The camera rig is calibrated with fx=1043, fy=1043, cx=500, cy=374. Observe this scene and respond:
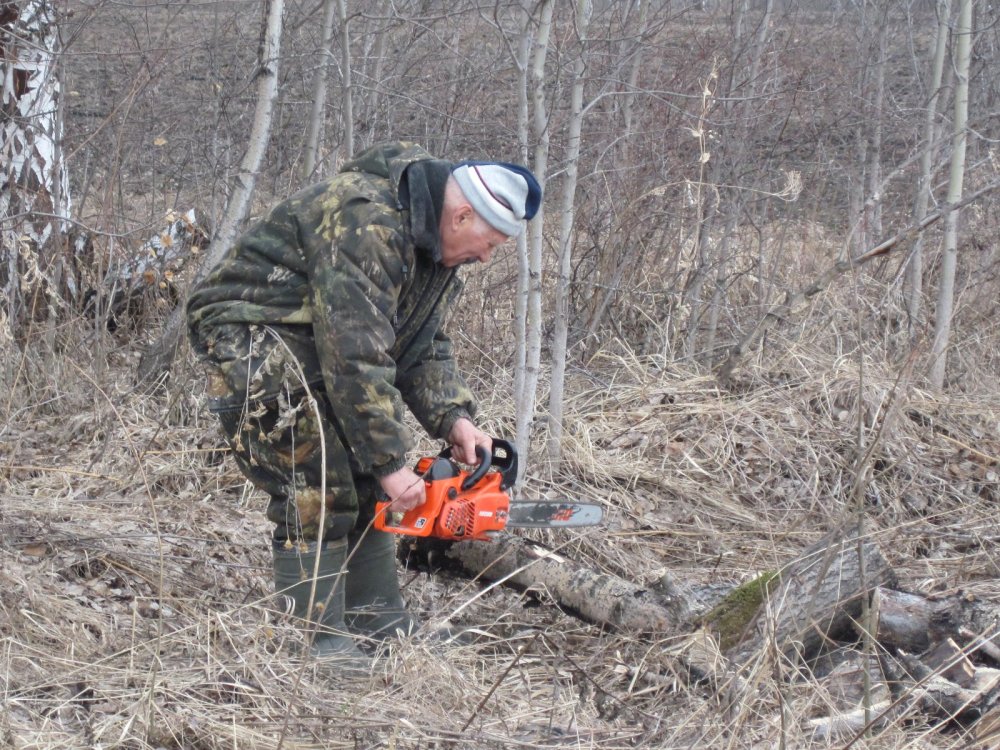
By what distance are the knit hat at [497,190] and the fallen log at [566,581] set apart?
1.15m

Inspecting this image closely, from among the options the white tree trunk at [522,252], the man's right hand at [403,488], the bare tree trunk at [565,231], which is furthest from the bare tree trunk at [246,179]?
the man's right hand at [403,488]

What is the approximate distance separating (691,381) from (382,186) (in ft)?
11.9


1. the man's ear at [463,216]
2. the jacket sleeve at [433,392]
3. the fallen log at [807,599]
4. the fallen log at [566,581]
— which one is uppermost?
the man's ear at [463,216]

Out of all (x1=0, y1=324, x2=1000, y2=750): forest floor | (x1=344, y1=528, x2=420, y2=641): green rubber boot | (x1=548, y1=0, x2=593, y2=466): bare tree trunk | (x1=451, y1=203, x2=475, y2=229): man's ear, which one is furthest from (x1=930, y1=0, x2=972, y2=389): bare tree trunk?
(x1=451, y1=203, x2=475, y2=229): man's ear

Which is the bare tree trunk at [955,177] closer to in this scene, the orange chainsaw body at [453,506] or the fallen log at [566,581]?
the fallen log at [566,581]

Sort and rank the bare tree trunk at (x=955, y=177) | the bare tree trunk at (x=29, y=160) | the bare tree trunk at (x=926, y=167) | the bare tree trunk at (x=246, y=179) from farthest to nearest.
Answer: the bare tree trunk at (x=926, y=167) < the bare tree trunk at (x=955, y=177) < the bare tree trunk at (x=29, y=160) < the bare tree trunk at (x=246, y=179)

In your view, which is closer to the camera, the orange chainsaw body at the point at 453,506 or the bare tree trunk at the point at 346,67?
the orange chainsaw body at the point at 453,506

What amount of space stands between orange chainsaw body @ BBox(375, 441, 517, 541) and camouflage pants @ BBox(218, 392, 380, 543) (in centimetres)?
15

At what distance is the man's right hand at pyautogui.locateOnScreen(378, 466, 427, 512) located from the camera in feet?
11.1

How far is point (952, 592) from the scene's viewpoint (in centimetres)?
377

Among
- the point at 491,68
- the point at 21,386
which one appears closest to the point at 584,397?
the point at 491,68

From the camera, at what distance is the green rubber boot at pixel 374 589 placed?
3898mm

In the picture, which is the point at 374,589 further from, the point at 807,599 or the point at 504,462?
the point at 807,599

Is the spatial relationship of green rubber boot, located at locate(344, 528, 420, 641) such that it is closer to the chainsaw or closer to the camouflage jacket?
the chainsaw
